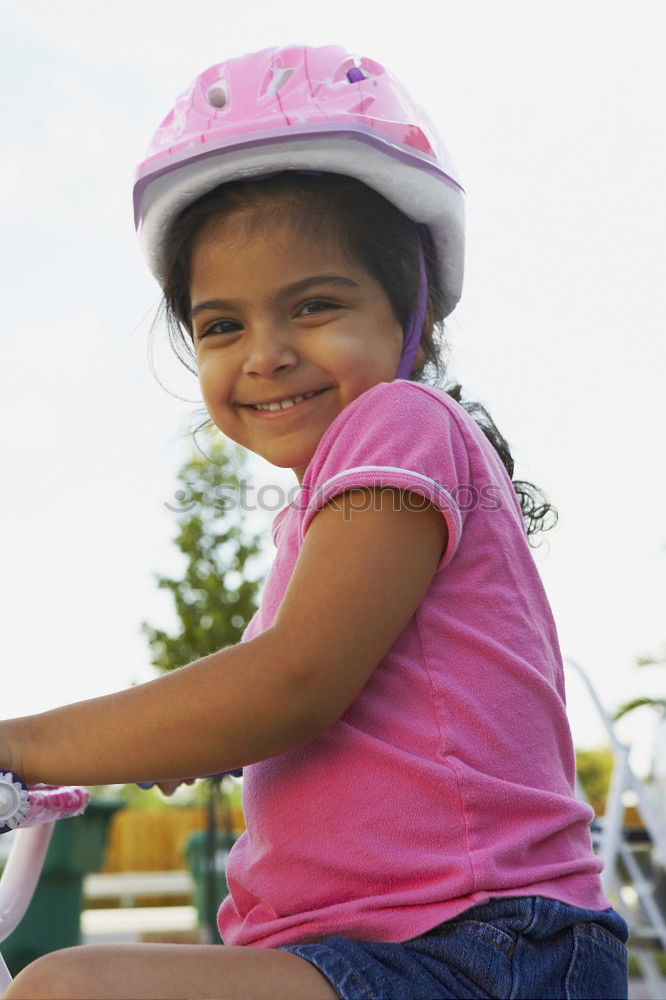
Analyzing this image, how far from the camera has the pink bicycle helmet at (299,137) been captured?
1.81 meters

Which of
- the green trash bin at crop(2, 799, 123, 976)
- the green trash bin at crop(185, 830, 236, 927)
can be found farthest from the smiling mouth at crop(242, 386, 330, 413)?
the green trash bin at crop(185, 830, 236, 927)

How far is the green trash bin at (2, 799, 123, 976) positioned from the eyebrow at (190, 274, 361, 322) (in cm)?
511

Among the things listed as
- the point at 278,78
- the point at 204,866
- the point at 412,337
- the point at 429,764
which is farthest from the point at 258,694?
the point at 204,866

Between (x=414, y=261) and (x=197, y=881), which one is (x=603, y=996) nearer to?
(x=414, y=261)

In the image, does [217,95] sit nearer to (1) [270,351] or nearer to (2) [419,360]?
(1) [270,351]

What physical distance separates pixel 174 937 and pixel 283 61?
9.71 m

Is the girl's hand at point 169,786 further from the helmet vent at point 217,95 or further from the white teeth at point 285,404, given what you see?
the helmet vent at point 217,95

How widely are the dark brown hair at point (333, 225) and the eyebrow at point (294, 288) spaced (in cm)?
5

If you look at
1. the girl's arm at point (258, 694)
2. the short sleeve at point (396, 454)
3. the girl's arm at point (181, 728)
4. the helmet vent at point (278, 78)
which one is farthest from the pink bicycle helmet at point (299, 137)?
the girl's arm at point (181, 728)

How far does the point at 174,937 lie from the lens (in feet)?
33.7

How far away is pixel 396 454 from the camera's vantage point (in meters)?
1.47

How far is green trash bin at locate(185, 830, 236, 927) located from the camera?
8.51 m

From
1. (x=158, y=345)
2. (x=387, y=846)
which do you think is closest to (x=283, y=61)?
(x=158, y=345)

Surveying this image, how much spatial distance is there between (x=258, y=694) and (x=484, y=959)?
0.41m
